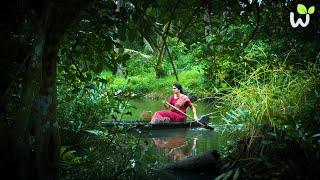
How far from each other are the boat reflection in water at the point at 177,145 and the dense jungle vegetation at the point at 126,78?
1.01m

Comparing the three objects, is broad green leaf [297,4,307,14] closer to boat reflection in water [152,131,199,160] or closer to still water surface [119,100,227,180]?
still water surface [119,100,227,180]

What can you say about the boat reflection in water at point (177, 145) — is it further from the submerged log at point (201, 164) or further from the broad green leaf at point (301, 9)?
the broad green leaf at point (301, 9)

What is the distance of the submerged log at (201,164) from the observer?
5805 millimetres

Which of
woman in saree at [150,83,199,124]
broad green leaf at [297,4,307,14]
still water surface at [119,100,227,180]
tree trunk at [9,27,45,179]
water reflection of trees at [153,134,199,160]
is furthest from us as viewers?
woman in saree at [150,83,199,124]

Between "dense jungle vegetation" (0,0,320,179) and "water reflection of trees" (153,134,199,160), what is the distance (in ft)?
3.25

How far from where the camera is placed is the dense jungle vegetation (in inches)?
113

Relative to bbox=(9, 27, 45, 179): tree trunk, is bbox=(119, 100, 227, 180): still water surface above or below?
below

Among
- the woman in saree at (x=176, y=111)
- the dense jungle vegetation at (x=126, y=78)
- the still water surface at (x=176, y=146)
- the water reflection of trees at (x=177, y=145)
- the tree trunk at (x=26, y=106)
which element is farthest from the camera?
the woman in saree at (x=176, y=111)

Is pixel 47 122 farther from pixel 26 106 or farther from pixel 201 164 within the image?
pixel 201 164

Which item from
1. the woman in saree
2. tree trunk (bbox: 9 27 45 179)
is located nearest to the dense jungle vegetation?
tree trunk (bbox: 9 27 45 179)

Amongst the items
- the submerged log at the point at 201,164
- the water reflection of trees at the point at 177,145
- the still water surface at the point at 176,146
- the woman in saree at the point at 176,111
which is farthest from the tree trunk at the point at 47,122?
the woman in saree at the point at 176,111

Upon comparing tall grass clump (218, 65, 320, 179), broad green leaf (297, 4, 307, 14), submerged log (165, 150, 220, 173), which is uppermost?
broad green leaf (297, 4, 307, 14)

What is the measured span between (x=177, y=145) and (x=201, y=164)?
248cm

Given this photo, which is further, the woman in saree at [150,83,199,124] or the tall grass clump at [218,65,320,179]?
the woman in saree at [150,83,199,124]
